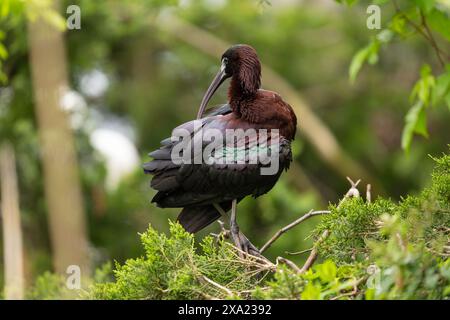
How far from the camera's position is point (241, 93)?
527 cm

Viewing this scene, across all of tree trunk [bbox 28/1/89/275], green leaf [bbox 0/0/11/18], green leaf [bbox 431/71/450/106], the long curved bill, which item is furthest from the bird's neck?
tree trunk [bbox 28/1/89/275]

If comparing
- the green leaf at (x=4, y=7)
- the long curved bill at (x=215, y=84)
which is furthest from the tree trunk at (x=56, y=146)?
the long curved bill at (x=215, y=84)

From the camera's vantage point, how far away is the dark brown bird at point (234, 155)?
16.7 feet

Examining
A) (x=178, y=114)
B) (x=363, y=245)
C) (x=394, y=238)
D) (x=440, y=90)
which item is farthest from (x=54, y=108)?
(x=394, y=238)

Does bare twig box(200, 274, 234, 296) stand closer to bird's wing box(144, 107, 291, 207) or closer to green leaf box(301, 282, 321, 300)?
green leaf box(301, 282, 321, 300)

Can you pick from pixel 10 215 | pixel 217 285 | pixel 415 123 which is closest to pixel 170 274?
pixel 217 285

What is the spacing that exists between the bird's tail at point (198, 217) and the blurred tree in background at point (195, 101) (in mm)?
3624

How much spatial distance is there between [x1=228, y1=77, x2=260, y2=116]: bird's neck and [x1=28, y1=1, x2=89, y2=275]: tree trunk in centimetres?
451

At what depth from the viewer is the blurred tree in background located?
1003 centimetres

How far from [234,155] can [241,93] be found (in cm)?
41

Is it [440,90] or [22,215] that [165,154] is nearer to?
[440,90]

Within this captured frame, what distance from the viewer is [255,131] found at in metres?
5.11

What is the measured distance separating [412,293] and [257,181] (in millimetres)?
2235

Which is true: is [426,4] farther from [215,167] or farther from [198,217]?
[198,217]
